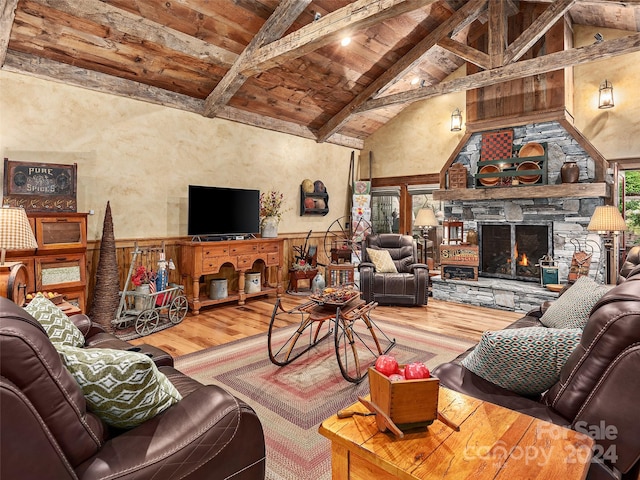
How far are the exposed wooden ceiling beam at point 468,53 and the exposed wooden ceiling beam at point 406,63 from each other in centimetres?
13

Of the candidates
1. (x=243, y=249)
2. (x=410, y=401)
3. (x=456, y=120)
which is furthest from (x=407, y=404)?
(x=456, y=120)

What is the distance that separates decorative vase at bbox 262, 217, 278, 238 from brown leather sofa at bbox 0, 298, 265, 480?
15.0 feet

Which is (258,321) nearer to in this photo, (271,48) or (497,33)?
(271,48)

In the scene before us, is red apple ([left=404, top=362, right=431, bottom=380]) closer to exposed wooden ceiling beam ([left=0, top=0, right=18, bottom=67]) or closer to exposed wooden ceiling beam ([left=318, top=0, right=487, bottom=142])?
exposed wooden ceiling beam ([left=0, top=0, right=18, bottom=67])

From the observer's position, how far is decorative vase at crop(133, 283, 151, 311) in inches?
171

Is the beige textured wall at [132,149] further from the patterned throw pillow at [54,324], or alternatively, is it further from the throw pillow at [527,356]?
the throw pillow at [527,356]

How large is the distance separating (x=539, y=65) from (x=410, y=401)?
16.0 ft

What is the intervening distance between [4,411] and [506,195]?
19.4 ft

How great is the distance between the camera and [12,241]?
8.55 ft

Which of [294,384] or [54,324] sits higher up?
[54,324]

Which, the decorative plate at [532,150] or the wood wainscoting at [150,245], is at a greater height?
the decorative plate at [532,150]

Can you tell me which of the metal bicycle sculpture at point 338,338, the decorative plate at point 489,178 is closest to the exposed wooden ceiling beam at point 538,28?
the decorative plate at point 489,178

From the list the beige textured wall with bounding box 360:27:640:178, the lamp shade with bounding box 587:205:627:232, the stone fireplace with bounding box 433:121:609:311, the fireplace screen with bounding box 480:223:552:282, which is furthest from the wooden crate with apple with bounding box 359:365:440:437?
the beige textured wall with bounding box 360:27:640:178

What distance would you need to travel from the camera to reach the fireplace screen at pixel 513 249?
5.72 m
